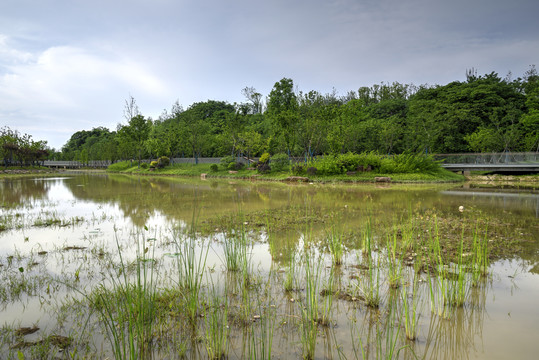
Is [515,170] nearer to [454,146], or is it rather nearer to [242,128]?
[454,146]

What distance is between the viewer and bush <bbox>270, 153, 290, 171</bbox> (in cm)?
2799

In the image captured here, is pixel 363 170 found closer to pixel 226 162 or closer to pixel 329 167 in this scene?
pixel 329 167

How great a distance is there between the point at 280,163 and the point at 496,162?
62.8 ft

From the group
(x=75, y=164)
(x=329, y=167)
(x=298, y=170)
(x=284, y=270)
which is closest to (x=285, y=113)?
(x=298, y=170)

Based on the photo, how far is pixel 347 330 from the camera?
271 centimetres

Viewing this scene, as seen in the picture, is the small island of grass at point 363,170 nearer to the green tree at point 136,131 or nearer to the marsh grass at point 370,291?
the marsh grass at point 370,291

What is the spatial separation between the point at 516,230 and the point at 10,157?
56.1m

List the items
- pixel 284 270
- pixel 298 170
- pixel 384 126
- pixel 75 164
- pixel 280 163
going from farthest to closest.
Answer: pixel 75 164 < pixel 384 126 < pixel 280 163 < pixel 298 170 < pixel 284 270

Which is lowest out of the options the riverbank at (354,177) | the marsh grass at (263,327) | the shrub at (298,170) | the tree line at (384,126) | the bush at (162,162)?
the marsh grass at (263,327)

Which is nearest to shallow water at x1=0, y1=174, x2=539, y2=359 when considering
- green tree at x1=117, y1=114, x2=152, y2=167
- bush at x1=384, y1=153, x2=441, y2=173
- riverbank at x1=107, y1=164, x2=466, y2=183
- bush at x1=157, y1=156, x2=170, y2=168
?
riverbank at x1=107, y1=164, x2=466, y2=183

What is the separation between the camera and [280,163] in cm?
2867

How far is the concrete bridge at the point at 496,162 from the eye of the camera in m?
24.4

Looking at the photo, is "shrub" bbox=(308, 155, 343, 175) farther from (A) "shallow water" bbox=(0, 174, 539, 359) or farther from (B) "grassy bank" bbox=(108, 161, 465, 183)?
(A) "shallow water" bbox=(0, 174, 539, 359)

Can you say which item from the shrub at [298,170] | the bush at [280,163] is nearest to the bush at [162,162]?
the bush at [280,163]
